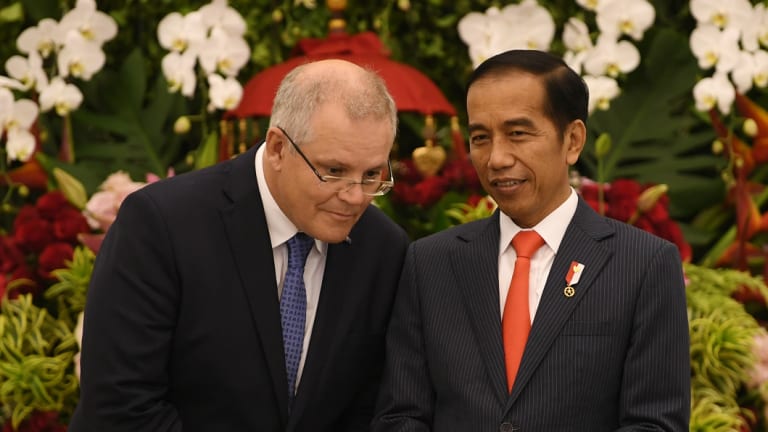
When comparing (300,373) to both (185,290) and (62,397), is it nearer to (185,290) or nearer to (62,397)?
(185,290)

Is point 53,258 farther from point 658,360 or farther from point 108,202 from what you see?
point 658,360

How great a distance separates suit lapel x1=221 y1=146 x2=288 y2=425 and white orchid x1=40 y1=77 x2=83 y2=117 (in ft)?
6.58

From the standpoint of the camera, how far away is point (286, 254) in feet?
9.93

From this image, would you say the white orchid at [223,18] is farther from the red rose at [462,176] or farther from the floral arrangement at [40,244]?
the red rose at [462,176]

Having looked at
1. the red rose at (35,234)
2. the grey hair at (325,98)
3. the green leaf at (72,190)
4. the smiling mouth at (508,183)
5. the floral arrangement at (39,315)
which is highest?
the grey hair at (325,98)

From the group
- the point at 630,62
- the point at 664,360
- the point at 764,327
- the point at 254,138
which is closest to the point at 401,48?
the point at 254,138

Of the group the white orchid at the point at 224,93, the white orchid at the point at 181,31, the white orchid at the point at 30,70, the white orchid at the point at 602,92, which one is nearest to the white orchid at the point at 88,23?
the white orchid at the point at 30,70

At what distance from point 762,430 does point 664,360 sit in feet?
5.26

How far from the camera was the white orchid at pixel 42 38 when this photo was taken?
4.91m

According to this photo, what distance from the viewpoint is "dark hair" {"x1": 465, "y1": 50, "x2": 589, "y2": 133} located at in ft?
8.91

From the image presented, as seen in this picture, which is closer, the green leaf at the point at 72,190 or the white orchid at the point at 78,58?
the green leaf at the point at 72,190

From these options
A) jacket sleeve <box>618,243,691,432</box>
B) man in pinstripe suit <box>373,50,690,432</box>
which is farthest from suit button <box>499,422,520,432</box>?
jacket sleeve <box>618,243,691,432</box>

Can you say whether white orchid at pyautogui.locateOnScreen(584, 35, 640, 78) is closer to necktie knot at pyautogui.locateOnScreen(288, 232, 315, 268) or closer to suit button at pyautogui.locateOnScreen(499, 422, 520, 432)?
necktie knot at pyautogui.locateOnScreen(288, 232, 315, 268)

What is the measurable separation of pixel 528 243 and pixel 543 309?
169 millimetres
